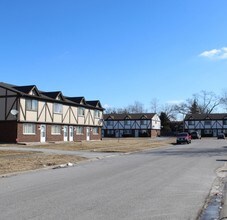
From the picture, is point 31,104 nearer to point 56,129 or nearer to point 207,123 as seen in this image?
point 56,129

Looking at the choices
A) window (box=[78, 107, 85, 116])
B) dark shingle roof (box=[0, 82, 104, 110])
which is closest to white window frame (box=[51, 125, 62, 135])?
dark shingle roof (box=[0, 82, 104, 110])

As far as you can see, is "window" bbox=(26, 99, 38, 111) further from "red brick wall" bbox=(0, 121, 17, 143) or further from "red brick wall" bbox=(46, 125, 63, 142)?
"red brick wall" bbox=(46, 125, 63, 142)

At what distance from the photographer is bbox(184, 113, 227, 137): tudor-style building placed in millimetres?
113500

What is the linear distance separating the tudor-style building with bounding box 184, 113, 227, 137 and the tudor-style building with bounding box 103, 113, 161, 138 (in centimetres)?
1071

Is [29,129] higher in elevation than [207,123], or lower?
lower

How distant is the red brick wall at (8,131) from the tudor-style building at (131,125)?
6444cm

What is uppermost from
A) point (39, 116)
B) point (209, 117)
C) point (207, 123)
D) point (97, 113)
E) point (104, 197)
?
point (209, 117)

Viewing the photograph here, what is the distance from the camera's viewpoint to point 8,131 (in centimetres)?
4478

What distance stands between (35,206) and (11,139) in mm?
36574

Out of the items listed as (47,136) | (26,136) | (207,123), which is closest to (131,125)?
(207,123)

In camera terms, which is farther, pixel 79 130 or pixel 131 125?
pixel 131 125

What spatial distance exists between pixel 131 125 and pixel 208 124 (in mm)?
22552

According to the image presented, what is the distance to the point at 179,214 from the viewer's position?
856 cm

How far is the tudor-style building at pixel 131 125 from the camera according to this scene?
108 meters
